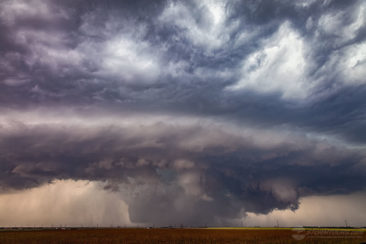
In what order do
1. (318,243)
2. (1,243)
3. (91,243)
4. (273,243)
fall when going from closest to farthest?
(318,243) → (273,243) → (91,243) → (1,243)

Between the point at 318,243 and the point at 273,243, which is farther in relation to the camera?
the point at 273,243

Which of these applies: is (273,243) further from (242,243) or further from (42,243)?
(42,243)

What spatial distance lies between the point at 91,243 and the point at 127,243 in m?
8.08

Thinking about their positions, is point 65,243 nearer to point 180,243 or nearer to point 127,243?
point 127,243

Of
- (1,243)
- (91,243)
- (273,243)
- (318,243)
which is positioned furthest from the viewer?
(1,243)

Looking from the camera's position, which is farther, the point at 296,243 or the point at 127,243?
the point at 127,243

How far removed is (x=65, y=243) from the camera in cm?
6588

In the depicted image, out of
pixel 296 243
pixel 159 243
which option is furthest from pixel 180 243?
pixel 296 243

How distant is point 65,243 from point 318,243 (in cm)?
5430

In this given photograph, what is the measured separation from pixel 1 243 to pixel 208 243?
50173 millimetres

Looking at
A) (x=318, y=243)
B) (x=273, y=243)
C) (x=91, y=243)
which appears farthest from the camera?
(x=91, y=243)

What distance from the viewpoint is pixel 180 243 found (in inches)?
2557

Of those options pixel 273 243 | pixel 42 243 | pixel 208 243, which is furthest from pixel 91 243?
pixel 273 243

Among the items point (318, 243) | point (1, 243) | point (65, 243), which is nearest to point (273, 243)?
point (318, 243)
